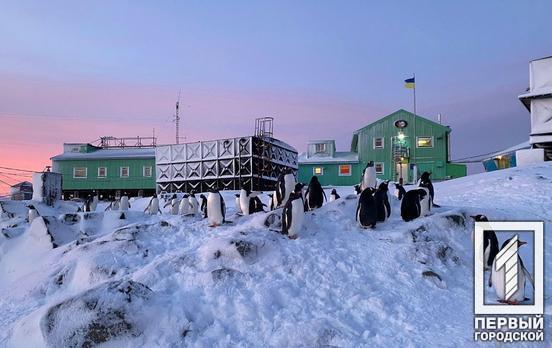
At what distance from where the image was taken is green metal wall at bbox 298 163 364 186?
44.2 metres

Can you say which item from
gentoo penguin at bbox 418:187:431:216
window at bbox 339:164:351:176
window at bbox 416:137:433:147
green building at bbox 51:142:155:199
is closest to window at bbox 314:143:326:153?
window at bbox 339:164:351:176

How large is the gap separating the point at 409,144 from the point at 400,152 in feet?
3.79

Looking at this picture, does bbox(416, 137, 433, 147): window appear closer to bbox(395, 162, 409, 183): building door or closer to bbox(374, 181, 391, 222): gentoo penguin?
bbox(395, 162, 409, 183): building door

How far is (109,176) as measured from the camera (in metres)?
46.9

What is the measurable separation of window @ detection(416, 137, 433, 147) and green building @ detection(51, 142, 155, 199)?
81.3 feet

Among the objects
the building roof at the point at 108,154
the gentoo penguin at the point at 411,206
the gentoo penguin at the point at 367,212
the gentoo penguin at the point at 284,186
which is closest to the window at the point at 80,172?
the building roof at the point at 108,154

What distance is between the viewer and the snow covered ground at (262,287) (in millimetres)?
7191

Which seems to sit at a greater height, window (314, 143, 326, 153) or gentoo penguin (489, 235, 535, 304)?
window (314, 143, 326, 153)

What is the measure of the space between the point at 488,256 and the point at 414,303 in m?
2.41

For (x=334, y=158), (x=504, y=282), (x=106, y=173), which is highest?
(x=334, y=158)

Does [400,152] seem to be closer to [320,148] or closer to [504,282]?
[320,148]

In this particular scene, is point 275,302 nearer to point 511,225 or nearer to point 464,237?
point 464,237

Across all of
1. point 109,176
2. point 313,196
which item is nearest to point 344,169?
point 109,176

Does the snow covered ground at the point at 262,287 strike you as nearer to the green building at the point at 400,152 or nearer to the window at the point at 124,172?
the green building at the point at 400,152
